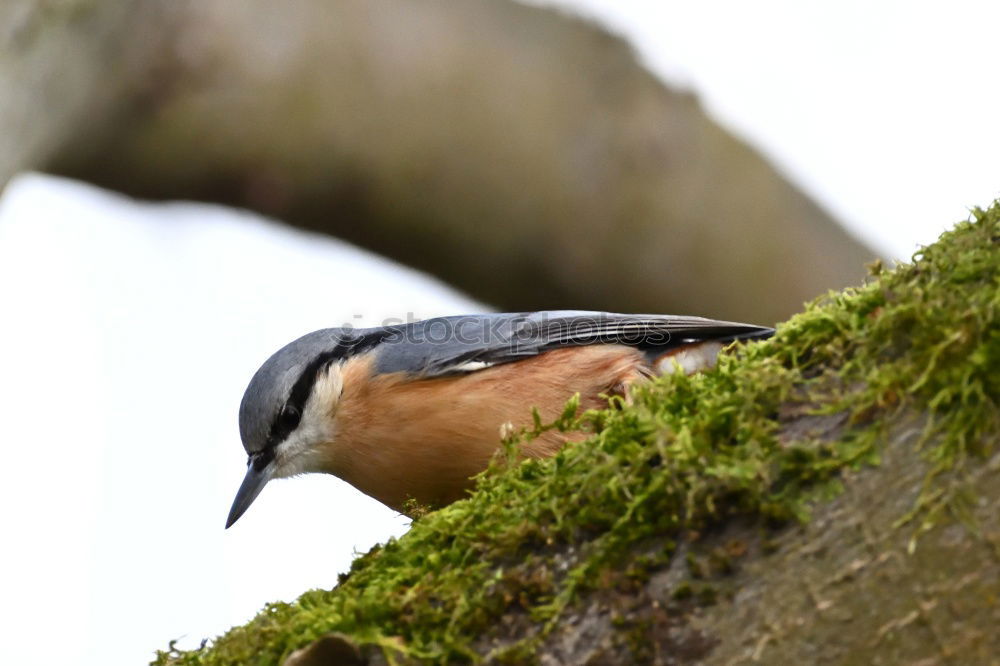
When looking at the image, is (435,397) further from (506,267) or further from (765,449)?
(765,449)

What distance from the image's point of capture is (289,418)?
155 inches

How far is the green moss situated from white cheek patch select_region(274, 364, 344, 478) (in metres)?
1.83

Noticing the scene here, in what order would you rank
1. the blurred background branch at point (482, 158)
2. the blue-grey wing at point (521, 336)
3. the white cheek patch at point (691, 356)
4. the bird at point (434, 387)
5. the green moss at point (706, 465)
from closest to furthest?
the green moss at point (706, 465) < the bird at point (434, 387) < the blue-grey wing at point (521, 336) < the white cheek patch at point (691, 356) < the blurred background branch at point (482, 158)

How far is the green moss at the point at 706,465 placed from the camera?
155cm

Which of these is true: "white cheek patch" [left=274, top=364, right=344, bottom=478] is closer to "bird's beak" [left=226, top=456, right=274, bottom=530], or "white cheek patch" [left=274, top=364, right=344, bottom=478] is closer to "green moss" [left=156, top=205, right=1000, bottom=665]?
"bird's beak" [left=226, top=456, right=274, bottom=530]

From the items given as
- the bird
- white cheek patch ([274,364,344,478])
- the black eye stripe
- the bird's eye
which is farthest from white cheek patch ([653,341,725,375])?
the bird's eye

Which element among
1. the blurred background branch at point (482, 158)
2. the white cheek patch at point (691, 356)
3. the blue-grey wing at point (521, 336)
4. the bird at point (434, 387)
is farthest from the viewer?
the blurred background branch at point (482, 158)

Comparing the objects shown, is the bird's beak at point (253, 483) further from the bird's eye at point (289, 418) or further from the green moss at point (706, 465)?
the green moss at point (706, 465)

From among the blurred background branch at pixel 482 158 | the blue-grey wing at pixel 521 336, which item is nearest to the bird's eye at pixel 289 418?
the blue-grey wing at pixel 521 336

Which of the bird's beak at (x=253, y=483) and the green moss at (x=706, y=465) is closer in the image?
the green moss at (x=706, y=465)

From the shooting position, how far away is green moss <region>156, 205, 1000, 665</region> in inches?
61.2

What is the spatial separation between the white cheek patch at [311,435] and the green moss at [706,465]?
183 cm

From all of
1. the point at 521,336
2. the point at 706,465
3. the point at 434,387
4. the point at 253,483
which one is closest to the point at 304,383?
the point at 253,483

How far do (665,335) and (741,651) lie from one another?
8.67 feet
